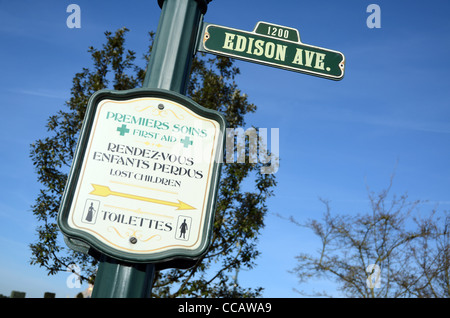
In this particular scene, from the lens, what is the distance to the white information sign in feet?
6.47

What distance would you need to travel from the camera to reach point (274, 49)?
293 cm

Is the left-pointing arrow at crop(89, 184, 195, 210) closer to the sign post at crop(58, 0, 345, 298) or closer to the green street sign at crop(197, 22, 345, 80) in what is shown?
the sign post at crop(58, 0, 345, 298)

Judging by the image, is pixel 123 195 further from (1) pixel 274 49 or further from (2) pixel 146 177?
(1) pixel 274 49

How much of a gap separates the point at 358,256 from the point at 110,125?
43.2ft

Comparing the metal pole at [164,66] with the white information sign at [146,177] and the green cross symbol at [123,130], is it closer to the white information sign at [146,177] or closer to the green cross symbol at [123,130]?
the white information sign at [146,177]

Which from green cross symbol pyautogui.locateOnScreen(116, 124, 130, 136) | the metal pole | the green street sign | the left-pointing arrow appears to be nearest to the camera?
the metal pole

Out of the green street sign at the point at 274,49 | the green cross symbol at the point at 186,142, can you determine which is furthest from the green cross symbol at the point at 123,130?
the green street sign at the point at 274,49

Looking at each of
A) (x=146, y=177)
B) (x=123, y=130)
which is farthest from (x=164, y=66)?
(x=146, y=177)

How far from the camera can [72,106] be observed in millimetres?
9992

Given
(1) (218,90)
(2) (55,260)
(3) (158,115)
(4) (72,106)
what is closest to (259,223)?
(1) (218,90)

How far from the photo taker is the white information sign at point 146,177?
Answer: 197 centimetres

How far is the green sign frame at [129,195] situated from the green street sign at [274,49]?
0.71 metres

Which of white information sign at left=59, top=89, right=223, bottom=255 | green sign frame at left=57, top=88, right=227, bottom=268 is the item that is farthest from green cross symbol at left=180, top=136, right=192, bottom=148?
green sign frame at left=57, top=88, right=227, bottom=268

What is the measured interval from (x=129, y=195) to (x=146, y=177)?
132 millimetres
